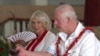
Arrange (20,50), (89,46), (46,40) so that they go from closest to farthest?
(89,46) → (20,50) → (46,40)

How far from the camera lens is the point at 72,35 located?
2.40 meters

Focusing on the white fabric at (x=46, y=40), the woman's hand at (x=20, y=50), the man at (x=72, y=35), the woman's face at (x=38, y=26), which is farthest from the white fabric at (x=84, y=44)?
the woman's face at (x=38, y=26)

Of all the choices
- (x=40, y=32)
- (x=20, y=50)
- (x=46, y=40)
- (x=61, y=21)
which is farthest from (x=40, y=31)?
(x=61, y=21)

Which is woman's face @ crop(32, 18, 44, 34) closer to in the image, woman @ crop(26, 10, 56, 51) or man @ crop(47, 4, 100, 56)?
woman @ crop(26, 10, 56, 51)

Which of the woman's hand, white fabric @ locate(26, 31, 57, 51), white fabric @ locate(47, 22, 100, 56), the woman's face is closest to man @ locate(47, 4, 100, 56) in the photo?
white fabric @ locate(47, 22, 100, 56)

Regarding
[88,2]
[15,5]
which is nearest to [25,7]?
[15,5]

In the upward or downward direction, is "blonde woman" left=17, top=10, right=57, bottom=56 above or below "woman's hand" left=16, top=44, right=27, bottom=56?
above

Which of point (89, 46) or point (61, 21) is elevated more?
point (61, 21)

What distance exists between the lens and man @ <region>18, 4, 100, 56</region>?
2316 mm

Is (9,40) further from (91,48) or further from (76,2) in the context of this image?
(76,2)

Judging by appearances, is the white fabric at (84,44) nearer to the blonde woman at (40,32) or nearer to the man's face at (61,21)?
the man's face at (61,21)

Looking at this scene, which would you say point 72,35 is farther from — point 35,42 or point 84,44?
point 35,42

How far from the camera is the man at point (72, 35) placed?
2.32m

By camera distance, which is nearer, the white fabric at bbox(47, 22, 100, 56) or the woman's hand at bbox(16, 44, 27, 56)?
the white fabric at bbox(47, 22, 100, 56)
